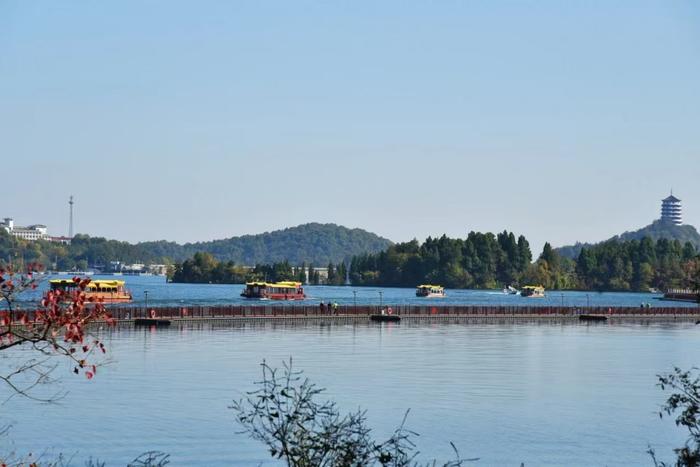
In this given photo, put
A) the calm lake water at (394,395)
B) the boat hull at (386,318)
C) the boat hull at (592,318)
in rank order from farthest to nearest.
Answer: the boat hull at (592,318) < the boat hull at (386,318) < the calm lake water at (394,395)

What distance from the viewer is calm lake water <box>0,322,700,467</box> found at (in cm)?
4941

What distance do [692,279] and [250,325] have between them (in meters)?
108

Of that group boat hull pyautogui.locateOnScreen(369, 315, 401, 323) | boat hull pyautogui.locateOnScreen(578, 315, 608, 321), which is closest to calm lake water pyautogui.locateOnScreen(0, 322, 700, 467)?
boat hull pyautogui.locateOnScreen(369, 315, 401, 323)

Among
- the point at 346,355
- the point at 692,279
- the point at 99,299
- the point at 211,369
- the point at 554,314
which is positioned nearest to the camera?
the point at 99,299

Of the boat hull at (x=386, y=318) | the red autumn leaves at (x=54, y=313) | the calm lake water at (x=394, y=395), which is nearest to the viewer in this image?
the red autumn leaves at (x=54, y=313)

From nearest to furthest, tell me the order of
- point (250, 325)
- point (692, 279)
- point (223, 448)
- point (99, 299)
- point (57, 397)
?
point (99, 299) < point (692, 279) < point (223, 448) < point (57, 397) < point (250, 325)

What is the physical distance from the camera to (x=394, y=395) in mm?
66312

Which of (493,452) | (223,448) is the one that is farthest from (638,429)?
(223,448)

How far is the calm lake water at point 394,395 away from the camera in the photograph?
4941 centimetres

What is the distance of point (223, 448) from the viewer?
4806cm

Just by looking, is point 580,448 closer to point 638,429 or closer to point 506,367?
Result: point 638,429

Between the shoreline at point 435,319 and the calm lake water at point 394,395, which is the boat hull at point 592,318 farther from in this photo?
the calm lake water at point 394,395

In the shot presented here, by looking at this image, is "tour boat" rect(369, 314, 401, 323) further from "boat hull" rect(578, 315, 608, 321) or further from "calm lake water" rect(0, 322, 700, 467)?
"boat hull" rect(578, 315, 608, 321)

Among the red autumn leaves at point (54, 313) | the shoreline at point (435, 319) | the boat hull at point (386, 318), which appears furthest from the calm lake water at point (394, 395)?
the boat hull at point (386, 318)
